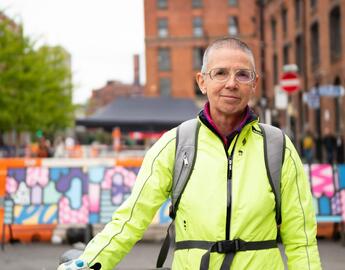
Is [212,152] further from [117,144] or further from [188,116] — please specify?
[117,144]

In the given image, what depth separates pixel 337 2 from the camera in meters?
28.9

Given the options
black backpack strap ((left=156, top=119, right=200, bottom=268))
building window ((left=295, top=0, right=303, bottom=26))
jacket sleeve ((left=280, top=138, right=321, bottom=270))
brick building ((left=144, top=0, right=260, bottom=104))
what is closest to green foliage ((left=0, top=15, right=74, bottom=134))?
building window ((left=295, top=0, right=303, bottom=26))

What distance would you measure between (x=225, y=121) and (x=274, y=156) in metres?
0.26

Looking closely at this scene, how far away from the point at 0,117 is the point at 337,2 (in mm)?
23438

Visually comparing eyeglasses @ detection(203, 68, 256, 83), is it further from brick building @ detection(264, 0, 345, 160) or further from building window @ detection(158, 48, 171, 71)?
building window @ detection(158, 48, 171, 71)

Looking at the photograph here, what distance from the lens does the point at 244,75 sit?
2703 mm

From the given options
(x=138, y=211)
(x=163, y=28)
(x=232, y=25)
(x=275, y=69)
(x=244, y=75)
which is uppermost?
(x=232, y=25)

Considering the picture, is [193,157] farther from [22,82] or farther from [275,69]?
[275,69]

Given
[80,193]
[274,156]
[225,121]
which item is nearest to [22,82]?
[80,193]

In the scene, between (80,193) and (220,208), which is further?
(80,193)

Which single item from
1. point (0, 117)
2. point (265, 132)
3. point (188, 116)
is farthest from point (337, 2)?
point (265, 132)

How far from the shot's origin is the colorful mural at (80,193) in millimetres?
10125

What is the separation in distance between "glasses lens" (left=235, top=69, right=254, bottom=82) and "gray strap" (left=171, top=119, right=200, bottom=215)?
29cm

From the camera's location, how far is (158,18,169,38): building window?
7400 centimetres
